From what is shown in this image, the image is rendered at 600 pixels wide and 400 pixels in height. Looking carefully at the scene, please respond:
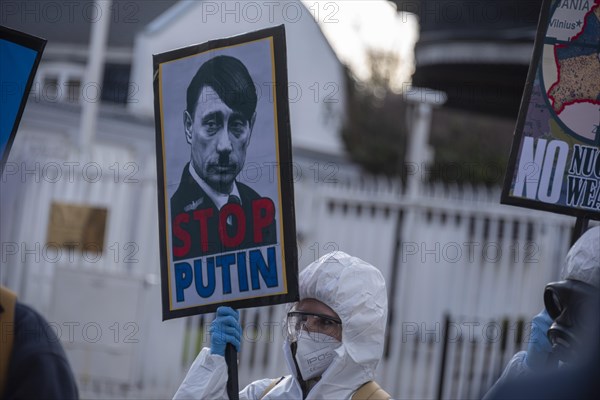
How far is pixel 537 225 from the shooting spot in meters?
8.77

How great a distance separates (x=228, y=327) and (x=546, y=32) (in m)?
1.80

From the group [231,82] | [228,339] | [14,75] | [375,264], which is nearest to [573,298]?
[228,339]

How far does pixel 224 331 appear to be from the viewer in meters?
3.49

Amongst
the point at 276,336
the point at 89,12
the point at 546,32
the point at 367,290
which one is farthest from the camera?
the point at 89,12

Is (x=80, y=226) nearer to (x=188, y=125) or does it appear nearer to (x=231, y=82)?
(x=188, y=125)

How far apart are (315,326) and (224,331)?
1.35ft

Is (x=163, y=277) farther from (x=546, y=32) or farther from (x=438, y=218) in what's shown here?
(x=438, y=218)

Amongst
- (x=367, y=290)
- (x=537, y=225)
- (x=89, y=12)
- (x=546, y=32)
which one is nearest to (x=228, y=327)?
(x=367, y=290)

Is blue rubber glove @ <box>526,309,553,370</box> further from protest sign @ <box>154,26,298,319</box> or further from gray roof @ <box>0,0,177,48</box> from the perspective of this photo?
gray roof @ <box>0,0,177,48</box>

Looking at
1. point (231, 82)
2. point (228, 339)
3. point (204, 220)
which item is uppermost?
point (231, 82)

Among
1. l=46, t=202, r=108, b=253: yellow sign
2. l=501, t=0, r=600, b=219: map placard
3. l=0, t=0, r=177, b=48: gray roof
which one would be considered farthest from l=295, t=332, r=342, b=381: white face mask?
l=0, t=0, r=177, b=48: gray roof

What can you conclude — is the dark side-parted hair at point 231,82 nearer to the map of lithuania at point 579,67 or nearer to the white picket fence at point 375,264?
the map of lithuania at point 579,67

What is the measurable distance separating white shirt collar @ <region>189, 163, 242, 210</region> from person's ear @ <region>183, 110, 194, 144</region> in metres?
0.11

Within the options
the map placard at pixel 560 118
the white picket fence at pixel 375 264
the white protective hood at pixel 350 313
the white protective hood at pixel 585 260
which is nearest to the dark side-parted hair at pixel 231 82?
the white protective hood at pixel 350 313
